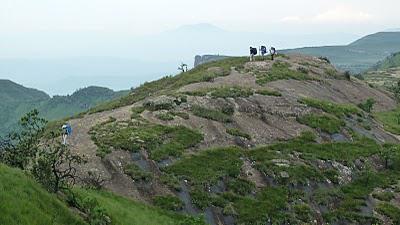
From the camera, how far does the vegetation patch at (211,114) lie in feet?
155

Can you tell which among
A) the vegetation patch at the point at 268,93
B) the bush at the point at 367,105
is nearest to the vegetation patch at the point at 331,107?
the vegetation patch at the point at 268,93

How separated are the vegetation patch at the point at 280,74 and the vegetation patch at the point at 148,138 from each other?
69.3 feet

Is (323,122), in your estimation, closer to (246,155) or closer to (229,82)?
(246,155)

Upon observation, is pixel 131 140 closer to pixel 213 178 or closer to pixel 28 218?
pixel 213 178

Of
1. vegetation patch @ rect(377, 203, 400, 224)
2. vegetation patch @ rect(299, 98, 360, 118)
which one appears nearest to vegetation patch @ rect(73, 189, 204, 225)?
vegetation patch @ rect(377, 203, 400, 224)

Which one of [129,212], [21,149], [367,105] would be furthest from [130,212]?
[367,105]

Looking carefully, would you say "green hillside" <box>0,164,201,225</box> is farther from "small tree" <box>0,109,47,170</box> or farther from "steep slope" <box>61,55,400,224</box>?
"steep slope" <box>61,55,400,224</box>

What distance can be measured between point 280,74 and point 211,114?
2178 cm

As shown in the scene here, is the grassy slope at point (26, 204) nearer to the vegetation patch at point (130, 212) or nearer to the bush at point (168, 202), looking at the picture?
the vegetation patch at point (130, 212)

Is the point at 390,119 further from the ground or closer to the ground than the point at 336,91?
closer to the ground

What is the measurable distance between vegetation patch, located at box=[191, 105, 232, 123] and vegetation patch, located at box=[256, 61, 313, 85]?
14.1 metres

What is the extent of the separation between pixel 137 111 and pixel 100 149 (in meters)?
10.7

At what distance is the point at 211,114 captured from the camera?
47812 mm

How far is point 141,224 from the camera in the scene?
2955cm
